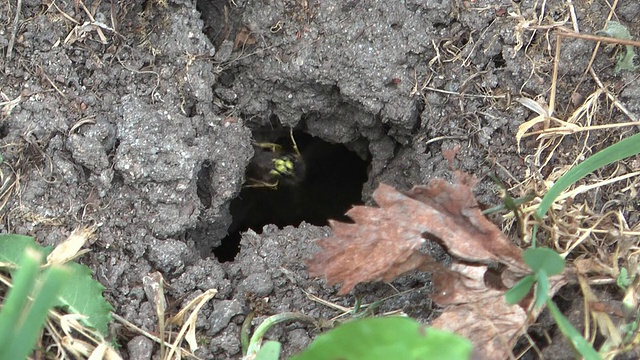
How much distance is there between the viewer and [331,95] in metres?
2.19

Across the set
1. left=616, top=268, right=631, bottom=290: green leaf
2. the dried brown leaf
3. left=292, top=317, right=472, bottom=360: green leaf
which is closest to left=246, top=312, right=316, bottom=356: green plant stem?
the dried brown leaf

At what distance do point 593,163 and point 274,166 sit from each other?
1497mm

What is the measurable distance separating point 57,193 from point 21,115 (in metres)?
0.24

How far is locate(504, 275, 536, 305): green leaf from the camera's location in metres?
1.50

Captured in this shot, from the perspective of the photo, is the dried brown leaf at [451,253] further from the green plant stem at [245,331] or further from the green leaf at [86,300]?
the green leaf at [86,300]

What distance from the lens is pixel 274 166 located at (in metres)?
2.85

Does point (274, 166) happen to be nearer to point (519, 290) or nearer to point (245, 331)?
point (245, 331)

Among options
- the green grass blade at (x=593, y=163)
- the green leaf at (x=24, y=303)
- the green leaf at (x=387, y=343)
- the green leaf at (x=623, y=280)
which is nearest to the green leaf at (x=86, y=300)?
the green leaf at (x=24, y=303)

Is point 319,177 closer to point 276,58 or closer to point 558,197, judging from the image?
point 276,58

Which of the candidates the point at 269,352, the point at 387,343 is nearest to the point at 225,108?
the point at 269,352

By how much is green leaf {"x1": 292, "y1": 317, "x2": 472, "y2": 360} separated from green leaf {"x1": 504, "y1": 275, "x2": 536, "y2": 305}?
415mm

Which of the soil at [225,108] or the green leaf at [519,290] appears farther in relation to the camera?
the soil at [225,108]

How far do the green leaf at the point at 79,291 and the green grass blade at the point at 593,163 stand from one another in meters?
1.10

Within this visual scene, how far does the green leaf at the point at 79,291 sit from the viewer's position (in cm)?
165
